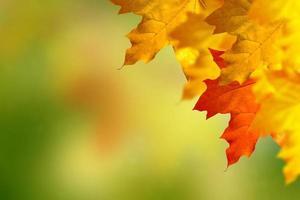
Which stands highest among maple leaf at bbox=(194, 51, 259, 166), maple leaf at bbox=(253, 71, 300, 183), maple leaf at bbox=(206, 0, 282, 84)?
maple leaf at bbox=(206, 0, 282, 84)

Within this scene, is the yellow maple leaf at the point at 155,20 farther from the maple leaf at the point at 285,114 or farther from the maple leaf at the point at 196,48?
the maple leaf at the point at 285,114

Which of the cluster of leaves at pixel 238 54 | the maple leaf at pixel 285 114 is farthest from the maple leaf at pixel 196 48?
the maple leaf at pixel 285 114

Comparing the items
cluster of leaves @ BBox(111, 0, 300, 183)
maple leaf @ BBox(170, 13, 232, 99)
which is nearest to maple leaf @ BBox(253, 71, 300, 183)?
cluster of leaves @ BBox(111, 0, 300, 183)

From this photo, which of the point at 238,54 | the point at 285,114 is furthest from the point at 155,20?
the point at 285,114

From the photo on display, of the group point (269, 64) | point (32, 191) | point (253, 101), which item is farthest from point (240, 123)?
point (32, 191)

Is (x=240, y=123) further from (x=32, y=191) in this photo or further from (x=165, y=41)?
(x=32, y=191)

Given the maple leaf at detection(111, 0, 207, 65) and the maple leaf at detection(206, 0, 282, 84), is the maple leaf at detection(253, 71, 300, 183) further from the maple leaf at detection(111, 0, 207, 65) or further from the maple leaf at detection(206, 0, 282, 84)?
the maple leaf at detection(111, 0, 207, 65)

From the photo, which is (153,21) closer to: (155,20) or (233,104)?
(155,20)
